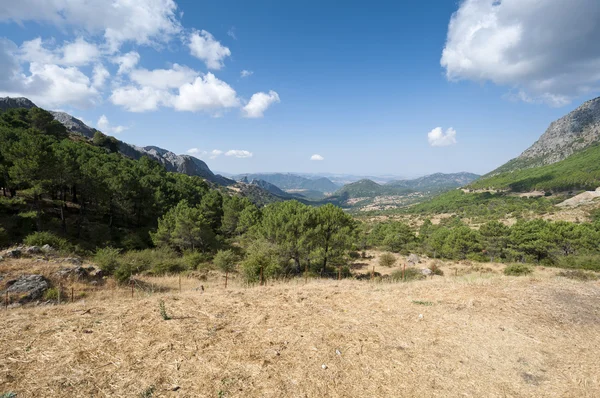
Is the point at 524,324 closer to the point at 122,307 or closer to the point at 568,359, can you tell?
the point at 568,359

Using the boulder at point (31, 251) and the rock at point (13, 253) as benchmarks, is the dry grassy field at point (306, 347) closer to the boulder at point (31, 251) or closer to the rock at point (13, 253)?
the rock at point (13, 253)

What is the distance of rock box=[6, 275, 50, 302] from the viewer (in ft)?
36.7

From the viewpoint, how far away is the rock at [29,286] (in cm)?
1118

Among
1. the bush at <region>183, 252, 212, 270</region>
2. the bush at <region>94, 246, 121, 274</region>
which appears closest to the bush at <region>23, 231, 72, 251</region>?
→ the bush at <region>94, 246, 121, 274</region>

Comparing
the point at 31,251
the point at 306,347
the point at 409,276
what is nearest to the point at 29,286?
the point at 31,251

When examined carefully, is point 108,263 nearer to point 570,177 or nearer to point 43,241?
point 43,241

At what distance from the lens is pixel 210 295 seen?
414 inches

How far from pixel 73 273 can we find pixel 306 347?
14.3 m

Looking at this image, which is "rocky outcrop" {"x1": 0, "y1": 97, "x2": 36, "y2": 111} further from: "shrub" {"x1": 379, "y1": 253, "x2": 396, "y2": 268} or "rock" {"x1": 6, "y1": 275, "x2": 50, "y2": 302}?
"shrub" {"x1": 379, "y1": 253, "x2": 396, "y2": 268}

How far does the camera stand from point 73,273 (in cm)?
1376

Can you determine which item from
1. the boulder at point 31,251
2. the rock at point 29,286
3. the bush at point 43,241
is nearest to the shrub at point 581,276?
the rock at point 29,286

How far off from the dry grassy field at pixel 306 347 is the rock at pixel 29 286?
4726 millimetres

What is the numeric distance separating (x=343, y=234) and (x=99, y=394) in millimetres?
24480

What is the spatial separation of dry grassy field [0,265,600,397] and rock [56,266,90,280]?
22.1 ft
